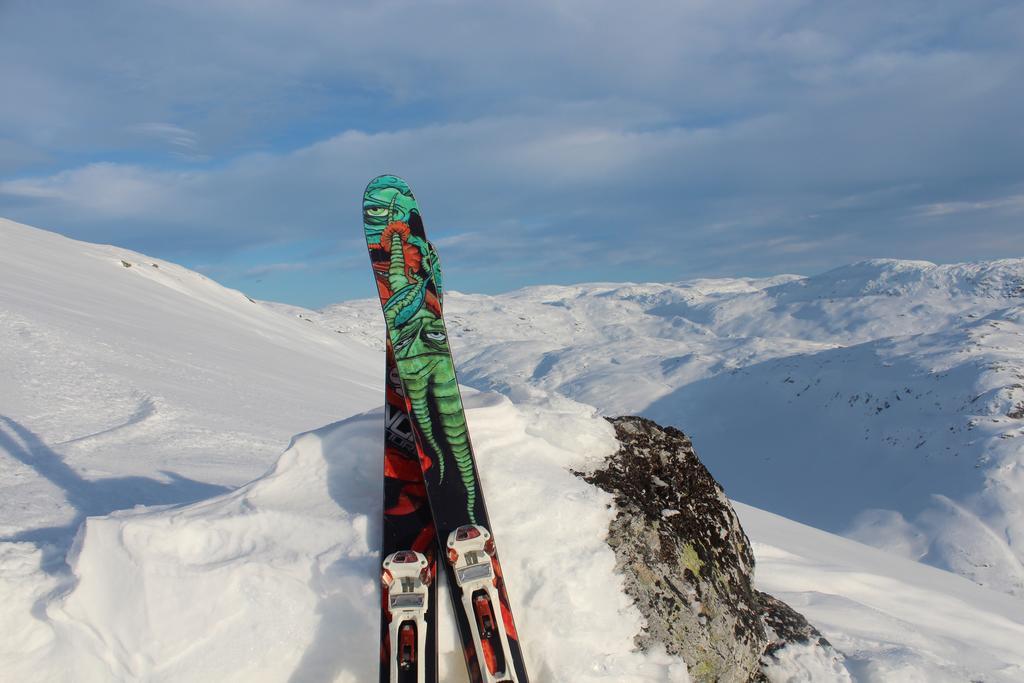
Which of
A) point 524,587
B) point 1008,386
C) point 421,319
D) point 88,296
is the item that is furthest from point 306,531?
point 1008,386

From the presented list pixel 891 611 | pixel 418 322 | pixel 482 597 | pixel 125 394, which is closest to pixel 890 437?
pixel 891 611

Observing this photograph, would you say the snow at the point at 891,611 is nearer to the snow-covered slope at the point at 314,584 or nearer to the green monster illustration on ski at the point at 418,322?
the snow-covered slope at the point at 314,584

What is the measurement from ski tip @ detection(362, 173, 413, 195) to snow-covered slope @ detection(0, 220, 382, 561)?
2857 millimetres

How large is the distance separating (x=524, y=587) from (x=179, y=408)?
6347 millimetres

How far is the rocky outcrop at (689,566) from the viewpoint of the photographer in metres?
3.78

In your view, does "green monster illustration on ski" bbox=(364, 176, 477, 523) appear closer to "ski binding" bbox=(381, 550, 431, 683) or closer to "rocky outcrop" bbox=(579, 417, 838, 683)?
"ski binding" bbox=(381, 550, 431, 683)

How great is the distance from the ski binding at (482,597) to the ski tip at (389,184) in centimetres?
239

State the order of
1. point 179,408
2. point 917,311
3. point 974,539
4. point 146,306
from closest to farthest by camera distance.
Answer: point 179,408, point 146,306, point 974,539, point 917,311

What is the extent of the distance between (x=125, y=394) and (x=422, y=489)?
606 centimetres

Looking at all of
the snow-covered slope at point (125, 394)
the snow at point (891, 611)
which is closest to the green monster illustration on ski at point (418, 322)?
the snow-covered slope at point (125, 394)

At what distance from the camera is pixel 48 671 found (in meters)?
2.97

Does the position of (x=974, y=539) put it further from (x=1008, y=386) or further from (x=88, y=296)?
(x=88, y=296)

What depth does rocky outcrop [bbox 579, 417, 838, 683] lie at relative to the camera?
3.78 m

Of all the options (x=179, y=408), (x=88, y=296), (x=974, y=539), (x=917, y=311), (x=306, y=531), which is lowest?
(x=974, y=539)
